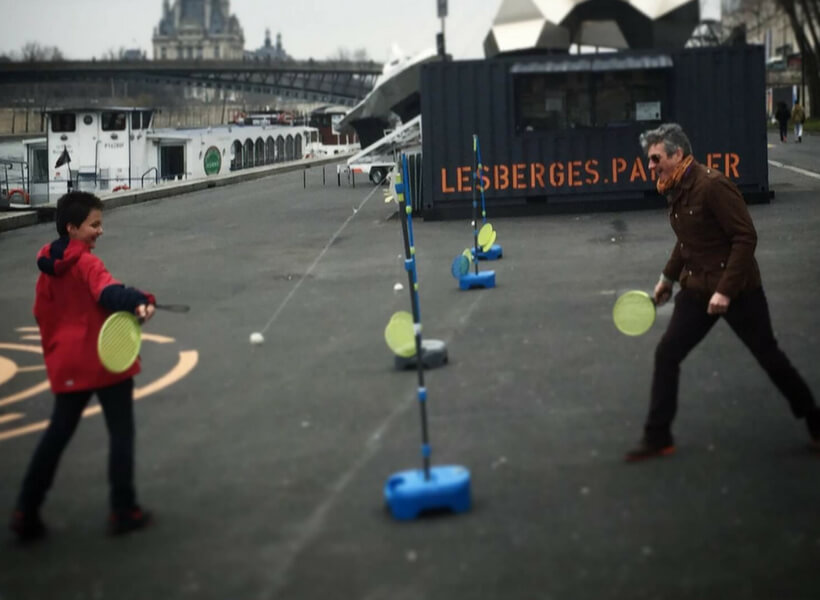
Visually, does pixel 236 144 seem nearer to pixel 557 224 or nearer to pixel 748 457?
pixel 557 224

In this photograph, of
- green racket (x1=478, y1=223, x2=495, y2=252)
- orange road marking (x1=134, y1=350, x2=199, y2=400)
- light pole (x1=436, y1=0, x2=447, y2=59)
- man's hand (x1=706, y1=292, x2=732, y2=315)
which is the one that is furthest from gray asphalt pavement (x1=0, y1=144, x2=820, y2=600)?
light pole (x1=436, y1=0, x2=447, y2=59)

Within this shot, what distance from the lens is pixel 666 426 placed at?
7141 mm

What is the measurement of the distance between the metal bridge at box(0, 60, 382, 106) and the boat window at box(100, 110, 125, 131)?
90.0 meters

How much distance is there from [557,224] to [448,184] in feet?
8.85

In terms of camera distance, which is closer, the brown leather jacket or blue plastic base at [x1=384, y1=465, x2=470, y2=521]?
blue plastic base at [x1=384, y1=465, x2=470, y2=521]

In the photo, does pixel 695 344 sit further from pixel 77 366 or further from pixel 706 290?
pixel 77 366

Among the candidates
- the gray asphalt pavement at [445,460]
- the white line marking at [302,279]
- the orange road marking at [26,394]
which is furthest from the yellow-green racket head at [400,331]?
the white line marking at [302,279]

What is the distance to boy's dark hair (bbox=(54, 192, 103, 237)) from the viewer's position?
6.49 meters

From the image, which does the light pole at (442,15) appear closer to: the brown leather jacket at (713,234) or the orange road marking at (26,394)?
the orange road marking at (26,394)

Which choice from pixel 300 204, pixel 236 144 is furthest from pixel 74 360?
pixel 236 144

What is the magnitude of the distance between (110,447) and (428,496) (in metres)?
1.47

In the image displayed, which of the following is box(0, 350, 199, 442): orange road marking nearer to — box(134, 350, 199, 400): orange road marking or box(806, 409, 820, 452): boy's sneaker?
box(134, 350, 199, 400): orange road marking

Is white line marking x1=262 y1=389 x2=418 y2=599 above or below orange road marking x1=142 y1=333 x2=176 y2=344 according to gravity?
below

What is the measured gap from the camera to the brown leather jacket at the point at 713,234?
7086 millimetres
